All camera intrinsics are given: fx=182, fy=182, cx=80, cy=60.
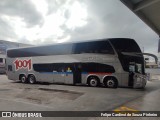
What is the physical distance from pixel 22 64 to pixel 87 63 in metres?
7.23

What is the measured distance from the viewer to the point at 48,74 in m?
16.7

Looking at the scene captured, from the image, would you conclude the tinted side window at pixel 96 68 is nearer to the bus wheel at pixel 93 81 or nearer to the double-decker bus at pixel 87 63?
the double-decker bus at pixel 87 63

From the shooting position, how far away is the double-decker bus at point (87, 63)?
44.1ft

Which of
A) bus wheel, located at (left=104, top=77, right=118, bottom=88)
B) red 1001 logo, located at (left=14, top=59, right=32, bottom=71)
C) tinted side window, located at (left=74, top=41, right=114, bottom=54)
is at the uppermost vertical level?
tinted side window, located at (left=74, top=41, right=114, bottom=54)

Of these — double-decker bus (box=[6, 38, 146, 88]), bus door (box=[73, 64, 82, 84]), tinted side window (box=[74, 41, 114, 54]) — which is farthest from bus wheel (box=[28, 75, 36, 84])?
tinted side window (box=[74, 41, 114, 54])

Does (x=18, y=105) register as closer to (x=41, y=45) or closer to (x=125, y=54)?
(x=125, y=54)

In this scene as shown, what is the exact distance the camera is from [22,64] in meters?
18.1

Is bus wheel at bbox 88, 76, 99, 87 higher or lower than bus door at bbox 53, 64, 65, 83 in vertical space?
lower

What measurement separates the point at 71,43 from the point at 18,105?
8.41 metres

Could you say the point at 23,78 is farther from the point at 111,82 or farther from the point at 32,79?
the point at 111,82

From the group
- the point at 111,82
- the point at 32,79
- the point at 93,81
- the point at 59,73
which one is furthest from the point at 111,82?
the point at 32,79

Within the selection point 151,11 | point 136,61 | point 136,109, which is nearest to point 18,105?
point 136,109

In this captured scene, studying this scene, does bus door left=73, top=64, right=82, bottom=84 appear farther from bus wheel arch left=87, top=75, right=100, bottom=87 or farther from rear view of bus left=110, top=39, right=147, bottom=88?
rear view of bus left=110, top=39, right=147, bottom=88

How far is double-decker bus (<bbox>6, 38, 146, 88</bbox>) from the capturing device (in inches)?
530
